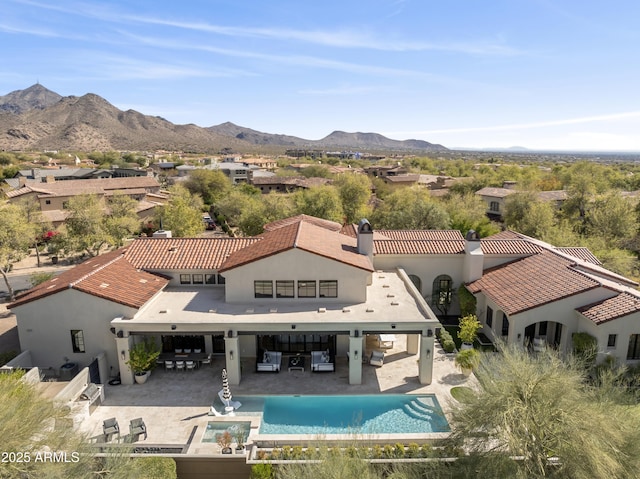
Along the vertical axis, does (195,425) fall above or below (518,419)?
below

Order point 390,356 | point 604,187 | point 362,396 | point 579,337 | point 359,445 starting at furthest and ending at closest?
point 604,187
point 390,356
point 579,337
point 362,396
point 359,445

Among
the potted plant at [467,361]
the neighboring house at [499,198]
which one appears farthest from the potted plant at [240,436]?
the neighboring house at [499,198]

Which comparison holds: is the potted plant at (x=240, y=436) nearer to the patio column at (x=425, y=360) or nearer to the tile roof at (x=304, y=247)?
the tile roof at (x=304, y=247)

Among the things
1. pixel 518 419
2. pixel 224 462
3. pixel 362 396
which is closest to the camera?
pixel 518 419

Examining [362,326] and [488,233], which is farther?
[488,233]

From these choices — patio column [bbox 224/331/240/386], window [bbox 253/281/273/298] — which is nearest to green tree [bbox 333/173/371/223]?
window [bbox 253/281/273/298]

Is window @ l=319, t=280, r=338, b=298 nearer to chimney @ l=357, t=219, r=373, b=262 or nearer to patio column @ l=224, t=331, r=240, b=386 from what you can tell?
chimney @ l=357, t=219, r=373, b=262

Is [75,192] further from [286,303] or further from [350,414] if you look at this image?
[350,414]

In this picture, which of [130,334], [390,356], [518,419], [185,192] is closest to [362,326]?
[390,356]

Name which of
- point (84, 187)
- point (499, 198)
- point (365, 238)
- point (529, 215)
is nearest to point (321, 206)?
point (529, 215)

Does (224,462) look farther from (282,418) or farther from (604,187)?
(604,187)
